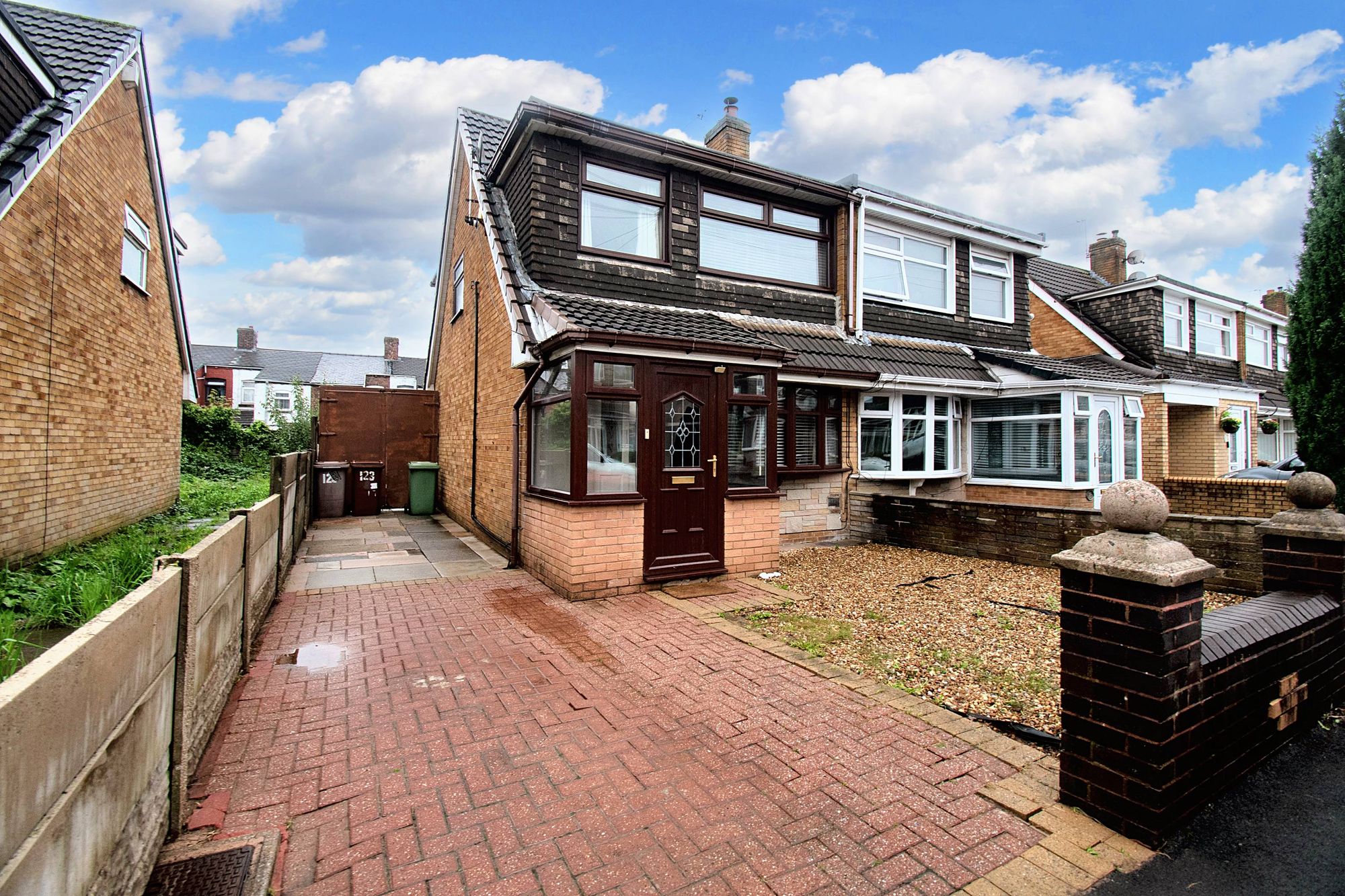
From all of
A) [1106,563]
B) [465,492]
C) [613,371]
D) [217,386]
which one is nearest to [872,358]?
[613,371]

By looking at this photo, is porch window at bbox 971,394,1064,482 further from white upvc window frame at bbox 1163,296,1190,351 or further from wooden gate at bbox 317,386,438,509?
wooden gate at bbox 317,386,438,509

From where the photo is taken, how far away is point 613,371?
6.75 metres

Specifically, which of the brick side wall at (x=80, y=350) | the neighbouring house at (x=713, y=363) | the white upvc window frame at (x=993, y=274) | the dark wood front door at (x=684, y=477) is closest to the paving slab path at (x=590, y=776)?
the dark wood front door at (x=684, y=477)

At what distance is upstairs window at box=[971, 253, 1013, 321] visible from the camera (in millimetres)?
13266

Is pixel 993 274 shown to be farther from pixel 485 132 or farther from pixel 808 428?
pixel 485 132

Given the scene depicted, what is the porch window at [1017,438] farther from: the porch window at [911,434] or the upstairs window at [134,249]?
the upstairs window at [134,249]

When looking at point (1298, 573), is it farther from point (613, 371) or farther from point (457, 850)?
point (613, 371)

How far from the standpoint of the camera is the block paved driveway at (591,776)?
241 cm

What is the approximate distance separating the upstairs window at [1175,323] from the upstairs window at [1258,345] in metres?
4.15


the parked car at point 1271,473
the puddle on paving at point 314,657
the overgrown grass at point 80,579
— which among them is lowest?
the puddle on paving at point 314,657

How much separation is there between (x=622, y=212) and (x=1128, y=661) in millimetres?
8218

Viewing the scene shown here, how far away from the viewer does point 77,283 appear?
24.9ft

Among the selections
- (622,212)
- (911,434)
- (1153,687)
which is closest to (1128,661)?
(1153,687)

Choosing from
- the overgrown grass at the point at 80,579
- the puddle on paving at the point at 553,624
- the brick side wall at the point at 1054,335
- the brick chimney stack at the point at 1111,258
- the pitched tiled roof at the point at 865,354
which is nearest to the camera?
the overgrown grass at the point at 80,579
